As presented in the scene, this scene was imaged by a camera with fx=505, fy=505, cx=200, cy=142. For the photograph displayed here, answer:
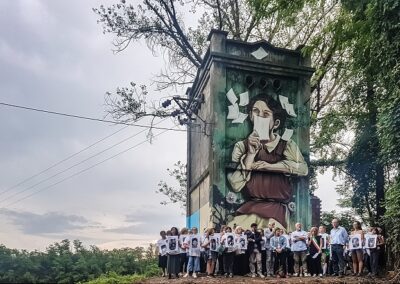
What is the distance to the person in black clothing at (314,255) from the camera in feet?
46.3

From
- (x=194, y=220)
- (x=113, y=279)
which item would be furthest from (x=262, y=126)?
(x=113, y=279)

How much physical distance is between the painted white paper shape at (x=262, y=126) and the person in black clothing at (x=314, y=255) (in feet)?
16.4

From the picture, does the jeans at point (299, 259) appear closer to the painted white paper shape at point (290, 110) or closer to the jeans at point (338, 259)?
the jeans at point (338, 259)

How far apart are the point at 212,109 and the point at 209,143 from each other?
122 centimetres

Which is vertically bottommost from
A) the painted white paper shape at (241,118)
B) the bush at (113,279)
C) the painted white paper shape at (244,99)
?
the bush at (113,279)

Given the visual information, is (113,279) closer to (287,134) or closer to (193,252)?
(193,252)

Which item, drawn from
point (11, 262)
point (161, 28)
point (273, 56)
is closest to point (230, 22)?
point (161, 28)

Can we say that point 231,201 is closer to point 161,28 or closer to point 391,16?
point 391,16

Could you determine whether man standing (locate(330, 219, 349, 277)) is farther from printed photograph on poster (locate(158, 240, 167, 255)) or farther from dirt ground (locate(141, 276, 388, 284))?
printed photograph on poster (locate(158, 240, 167, 255))

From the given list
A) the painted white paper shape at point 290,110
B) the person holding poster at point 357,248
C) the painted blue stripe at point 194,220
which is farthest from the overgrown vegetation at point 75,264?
the painted white paper shape at point 290,110

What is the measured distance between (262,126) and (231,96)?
1.58 meters

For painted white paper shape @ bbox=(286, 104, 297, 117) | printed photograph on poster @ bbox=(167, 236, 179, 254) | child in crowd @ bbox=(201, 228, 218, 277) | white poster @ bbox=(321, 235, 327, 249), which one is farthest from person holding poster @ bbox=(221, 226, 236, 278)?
painted white paper shape @ bbox=(286, 104, 297, 117)

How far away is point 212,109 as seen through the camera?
1791 cm

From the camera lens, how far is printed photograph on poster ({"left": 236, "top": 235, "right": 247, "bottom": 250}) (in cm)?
1382
